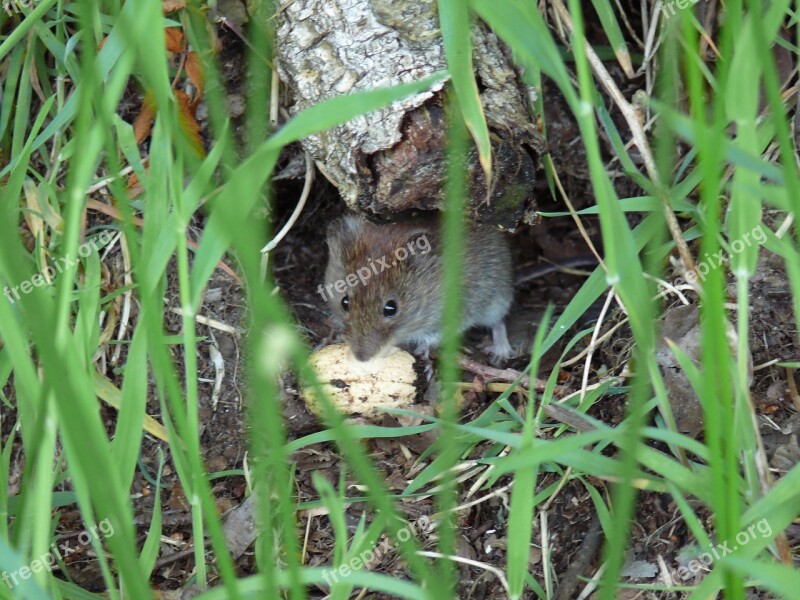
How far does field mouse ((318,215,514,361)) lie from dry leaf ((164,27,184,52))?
114 centimetres

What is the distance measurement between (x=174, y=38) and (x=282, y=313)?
1.73 m

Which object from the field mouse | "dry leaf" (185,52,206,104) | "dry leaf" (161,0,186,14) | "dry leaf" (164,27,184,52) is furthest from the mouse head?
"dry leaf" (161,0,186,14)

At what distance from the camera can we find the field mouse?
4184mm

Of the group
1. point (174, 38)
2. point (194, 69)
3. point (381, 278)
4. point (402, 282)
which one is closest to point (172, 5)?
point (174, 38)

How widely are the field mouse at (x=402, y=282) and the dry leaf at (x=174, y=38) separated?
3.73 feet

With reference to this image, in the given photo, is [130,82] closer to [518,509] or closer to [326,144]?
[326,144]

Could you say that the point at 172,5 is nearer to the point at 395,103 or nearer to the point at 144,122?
the point at 144,122

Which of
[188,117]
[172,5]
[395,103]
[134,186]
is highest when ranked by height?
[172,5]

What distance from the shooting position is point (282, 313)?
246 centimetres

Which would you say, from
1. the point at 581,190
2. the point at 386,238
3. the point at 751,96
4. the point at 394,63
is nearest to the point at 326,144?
the point at 394,63

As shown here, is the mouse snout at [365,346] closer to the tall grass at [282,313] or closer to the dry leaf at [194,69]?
the tall grass at [282,313]

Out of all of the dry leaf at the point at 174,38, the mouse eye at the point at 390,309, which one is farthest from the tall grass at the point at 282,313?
the mouse eye at the point at 390,309

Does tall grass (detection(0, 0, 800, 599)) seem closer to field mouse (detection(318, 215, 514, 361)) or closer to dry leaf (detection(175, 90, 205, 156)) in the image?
dry leaf (detection(175, 90, 205, 156))

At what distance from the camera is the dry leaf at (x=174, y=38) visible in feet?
11.8
